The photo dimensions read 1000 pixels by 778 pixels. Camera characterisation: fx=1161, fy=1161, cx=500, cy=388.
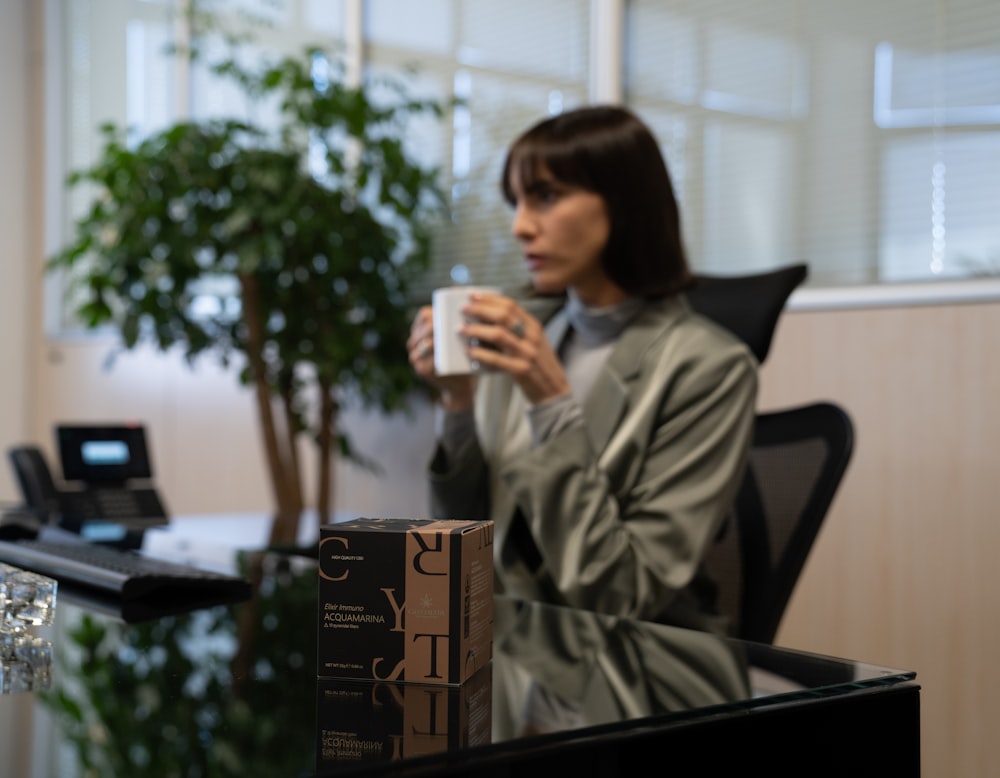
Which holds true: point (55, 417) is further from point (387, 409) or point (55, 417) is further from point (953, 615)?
point (953, 615)

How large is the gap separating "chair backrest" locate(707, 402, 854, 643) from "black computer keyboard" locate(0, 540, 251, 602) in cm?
66

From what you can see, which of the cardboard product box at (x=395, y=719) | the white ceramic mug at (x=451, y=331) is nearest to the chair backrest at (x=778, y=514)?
the white ceramic mug at (x=451, y=331)

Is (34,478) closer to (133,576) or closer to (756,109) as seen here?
(133,576)

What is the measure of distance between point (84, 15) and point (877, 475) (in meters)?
4.39

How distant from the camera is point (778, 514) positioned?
1.50 m

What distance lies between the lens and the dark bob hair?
5.30 ft

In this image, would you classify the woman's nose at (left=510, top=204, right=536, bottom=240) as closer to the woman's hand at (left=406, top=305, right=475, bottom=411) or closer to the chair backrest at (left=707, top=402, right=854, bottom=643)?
the woman's hand at (left=406, top=305, right=475, bottom=411)

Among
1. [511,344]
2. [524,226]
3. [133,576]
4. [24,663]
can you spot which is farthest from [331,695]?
[524,226]

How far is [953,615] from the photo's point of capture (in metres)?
2.15

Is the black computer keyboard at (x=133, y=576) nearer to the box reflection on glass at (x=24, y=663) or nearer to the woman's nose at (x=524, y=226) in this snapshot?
the box reflection on glass at (x=24, y=663)

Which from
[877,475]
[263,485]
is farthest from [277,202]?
[877,475]

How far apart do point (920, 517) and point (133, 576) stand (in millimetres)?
1638

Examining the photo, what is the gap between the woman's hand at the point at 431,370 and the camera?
4.94ft

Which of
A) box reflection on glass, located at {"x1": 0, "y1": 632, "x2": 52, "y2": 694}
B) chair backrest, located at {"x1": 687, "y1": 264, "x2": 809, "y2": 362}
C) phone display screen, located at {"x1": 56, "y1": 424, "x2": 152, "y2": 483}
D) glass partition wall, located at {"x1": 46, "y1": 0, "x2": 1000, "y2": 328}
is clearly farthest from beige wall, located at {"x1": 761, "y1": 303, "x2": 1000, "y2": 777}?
box reflection on glass, located at {"x1": 0, "y1": 632, "x2": 52, "y2": 694}
